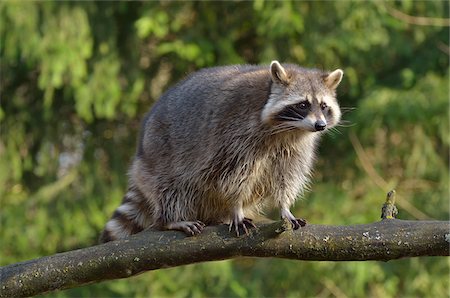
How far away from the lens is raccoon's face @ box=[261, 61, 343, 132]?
4.22m

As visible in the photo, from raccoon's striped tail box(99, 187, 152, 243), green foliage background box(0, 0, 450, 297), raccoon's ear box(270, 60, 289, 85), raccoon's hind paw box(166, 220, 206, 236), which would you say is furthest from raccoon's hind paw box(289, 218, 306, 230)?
green foliage background box(0, 0, 450, 297)

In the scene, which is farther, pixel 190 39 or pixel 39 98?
pixel 39 98

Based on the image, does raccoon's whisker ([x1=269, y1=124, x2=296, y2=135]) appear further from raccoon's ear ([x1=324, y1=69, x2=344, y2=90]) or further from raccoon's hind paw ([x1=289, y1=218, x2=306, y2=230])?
raccoon's hind paw ([x1=289, y1=218, x2=306, y2=230])

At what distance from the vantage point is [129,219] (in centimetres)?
467

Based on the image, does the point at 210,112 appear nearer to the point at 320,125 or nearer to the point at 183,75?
the point at 320,125

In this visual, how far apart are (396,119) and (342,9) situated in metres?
1.10

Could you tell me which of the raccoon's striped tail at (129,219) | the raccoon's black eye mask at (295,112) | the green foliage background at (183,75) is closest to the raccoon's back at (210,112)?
the raccoon's black eye mask at (295,112)

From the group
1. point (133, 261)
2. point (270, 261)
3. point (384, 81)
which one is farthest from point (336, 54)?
point (133, 261)

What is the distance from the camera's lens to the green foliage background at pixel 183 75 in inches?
339

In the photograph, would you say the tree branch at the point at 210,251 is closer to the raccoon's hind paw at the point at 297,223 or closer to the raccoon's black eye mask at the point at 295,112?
the raccoon's hind paw at the point at 297,223

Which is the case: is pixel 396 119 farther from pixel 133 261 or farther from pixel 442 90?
pixel 133 261

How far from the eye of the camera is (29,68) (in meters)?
9.01

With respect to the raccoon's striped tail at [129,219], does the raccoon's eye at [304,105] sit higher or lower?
higher

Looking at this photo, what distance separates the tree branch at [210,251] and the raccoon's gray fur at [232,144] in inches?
6.6
